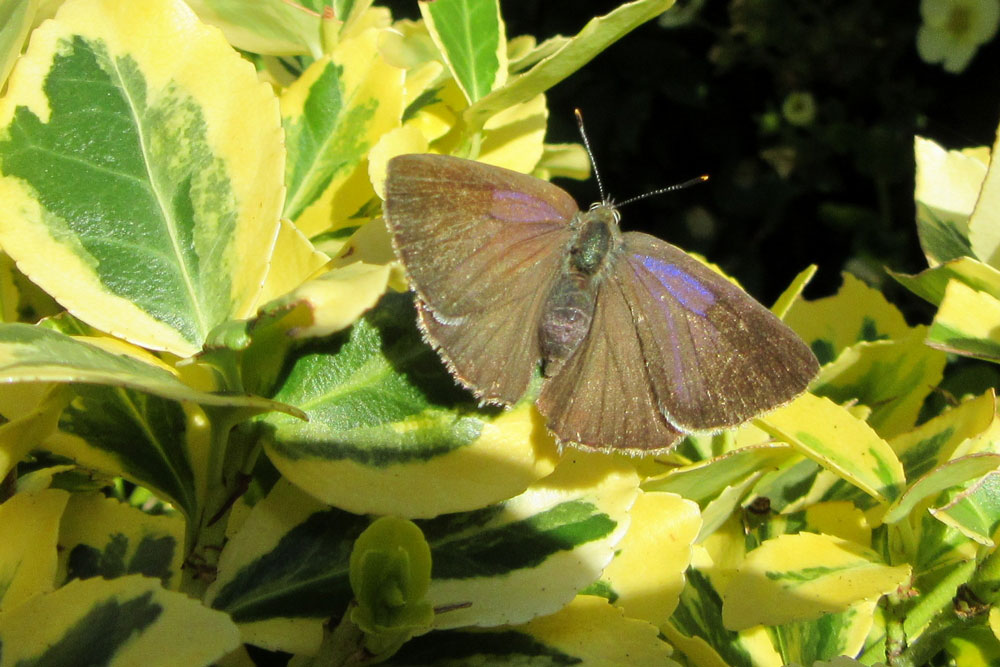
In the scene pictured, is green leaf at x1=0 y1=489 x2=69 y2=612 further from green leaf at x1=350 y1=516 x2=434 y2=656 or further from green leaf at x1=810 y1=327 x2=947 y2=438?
green leaf at x1=810 y1=327 x2=947 y2=438

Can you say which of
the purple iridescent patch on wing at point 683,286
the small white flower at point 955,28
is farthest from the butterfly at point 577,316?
the small white flower at point 955,28

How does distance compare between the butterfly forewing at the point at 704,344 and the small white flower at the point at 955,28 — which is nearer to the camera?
the butterfly forewing at the point at 704,344

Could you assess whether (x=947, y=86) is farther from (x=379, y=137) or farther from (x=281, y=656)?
(x=281, y=656)

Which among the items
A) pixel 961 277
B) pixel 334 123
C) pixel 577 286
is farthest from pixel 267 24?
pixel 961 277

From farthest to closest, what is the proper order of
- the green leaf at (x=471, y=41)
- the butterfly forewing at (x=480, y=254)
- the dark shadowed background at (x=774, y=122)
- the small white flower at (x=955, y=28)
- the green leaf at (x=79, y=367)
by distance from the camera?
the dark shadowed background at (x=774, y=122) → the small white flower at (x=955, y=28) → the green leaf at (x=471, y=41) → the butterfly forewing at (x=480, y=254) → the green leaf at (x=79, y=367)

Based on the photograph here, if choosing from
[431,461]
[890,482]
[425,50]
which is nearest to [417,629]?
[431,461]

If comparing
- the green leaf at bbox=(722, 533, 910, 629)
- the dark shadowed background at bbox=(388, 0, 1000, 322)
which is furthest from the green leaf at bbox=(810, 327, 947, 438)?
the dark shadowed background at bbox=(388, 0, 1000, 322)

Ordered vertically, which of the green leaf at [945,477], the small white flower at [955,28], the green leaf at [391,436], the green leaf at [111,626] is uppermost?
the green leaf at [391,436]

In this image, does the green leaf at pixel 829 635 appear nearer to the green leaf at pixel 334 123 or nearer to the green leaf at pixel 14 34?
the green leaf at pixel 334 123
